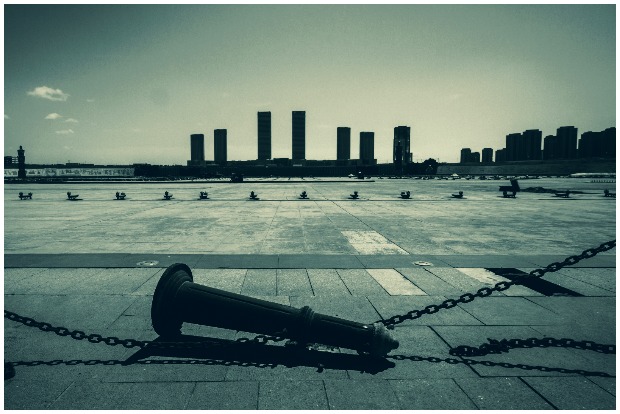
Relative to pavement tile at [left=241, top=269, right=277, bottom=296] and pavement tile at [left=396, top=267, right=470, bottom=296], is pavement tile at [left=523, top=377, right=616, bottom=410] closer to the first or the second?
pavement tile at [left=396, top=267, right=470, bottom=296]

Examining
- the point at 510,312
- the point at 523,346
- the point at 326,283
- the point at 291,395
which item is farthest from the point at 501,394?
the point at 326,283

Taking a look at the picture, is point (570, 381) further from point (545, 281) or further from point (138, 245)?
point (138, 245)

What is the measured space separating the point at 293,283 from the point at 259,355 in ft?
7.74

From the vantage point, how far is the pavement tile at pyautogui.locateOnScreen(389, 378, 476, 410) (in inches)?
119

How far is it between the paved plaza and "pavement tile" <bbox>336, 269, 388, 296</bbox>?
5cm

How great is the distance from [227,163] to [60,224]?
180m

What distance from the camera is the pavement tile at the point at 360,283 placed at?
18.9 ft

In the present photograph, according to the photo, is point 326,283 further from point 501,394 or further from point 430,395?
point 501,394

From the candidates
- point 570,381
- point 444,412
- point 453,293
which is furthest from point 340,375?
point 453,293

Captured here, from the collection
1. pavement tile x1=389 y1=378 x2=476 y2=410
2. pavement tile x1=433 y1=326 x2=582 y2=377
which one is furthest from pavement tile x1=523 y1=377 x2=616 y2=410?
pavement tile x1=389 y1=378 x2=476 y2=410

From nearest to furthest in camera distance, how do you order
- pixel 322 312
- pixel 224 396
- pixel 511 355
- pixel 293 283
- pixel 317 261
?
pixel 224 396, pixel 511 355, pixel 322 312, pixel 293 283, pixel 317 261

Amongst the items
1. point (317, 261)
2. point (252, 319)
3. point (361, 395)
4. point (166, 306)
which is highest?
point (166, 306)

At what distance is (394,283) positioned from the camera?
6227mm

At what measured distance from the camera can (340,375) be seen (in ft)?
11.5
